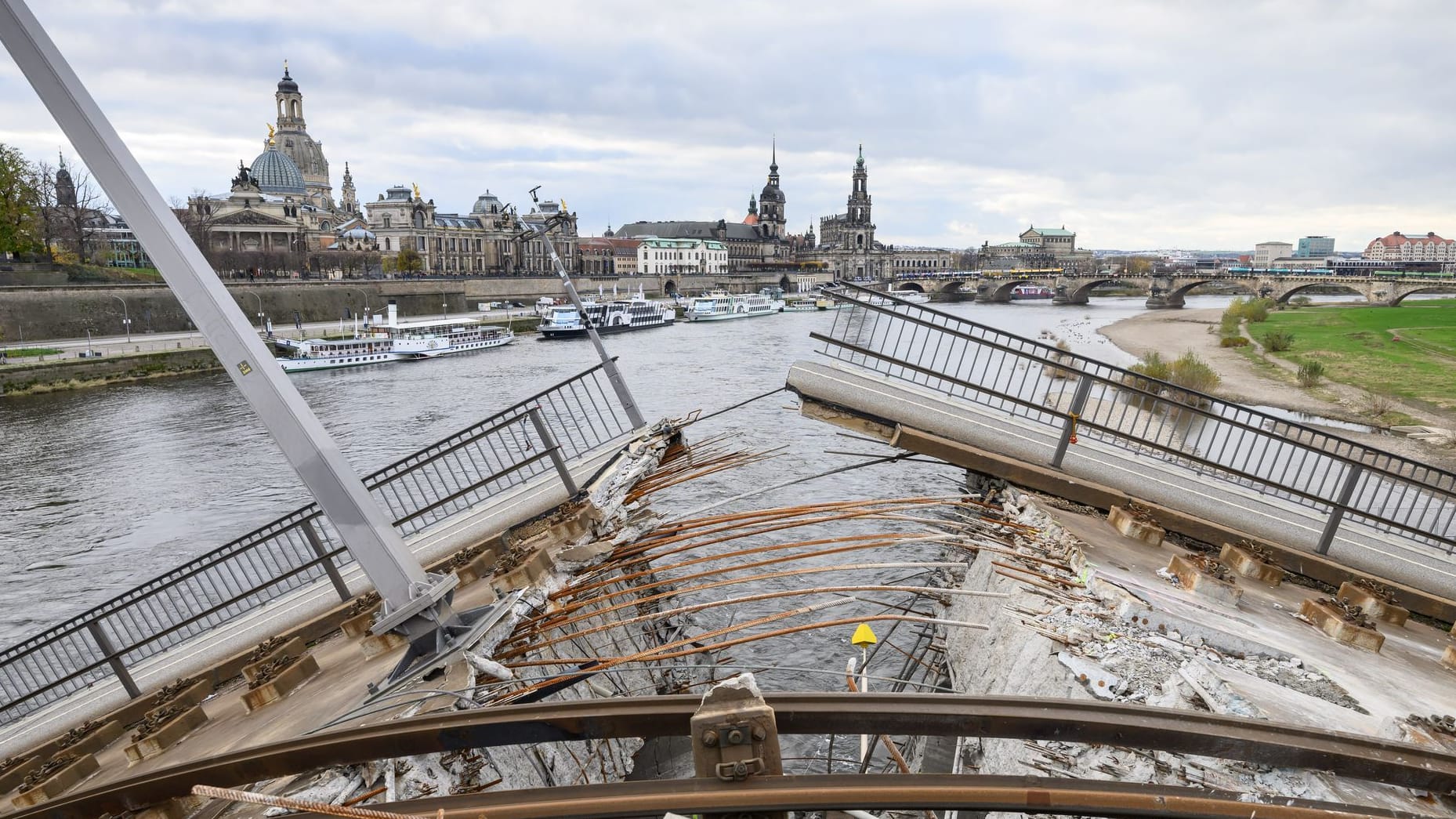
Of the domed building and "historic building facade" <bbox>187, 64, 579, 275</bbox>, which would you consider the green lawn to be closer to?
"historic building facade" <bbox>187, 64, 579, 275</bbox>

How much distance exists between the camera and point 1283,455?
18703 mm

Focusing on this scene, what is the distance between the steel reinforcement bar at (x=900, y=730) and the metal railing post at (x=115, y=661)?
5.78 m

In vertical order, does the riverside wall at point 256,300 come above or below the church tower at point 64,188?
below

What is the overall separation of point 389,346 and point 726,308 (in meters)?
42.8

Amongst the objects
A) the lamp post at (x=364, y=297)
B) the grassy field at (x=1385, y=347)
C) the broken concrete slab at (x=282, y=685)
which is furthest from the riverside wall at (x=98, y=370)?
the grassy field at (x=1385, y=347)

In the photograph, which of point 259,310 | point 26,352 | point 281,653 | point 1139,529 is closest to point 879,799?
point 1139,529

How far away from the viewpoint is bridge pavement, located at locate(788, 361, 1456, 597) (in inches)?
323

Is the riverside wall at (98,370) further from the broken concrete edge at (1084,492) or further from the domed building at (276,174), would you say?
the domed building at (276,174)

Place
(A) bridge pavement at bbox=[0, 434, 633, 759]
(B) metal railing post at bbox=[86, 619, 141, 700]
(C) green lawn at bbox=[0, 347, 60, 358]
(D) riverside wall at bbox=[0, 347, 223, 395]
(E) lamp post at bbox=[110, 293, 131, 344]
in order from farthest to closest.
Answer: (E) lamp post at bbox=[110, 293, 131, 344] < (C) green lawn at bbox=[0, 347, 60, 358] < (D) riverside wall at bbox=[0, 347, 223, 395] < (A) bridge pavement at bbox=[0, 434, 633, 759] < (B) metal railing post at bbox=[86, 619, 141, 700]

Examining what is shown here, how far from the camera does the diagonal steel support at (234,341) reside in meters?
4.08

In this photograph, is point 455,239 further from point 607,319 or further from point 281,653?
point 281,653

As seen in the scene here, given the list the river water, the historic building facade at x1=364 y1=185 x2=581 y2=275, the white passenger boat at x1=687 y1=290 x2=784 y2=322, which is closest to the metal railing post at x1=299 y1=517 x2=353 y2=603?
the river water

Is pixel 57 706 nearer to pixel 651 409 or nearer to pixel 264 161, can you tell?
pixel 651 409

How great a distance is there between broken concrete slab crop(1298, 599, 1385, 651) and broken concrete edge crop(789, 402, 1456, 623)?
47.3 inches
